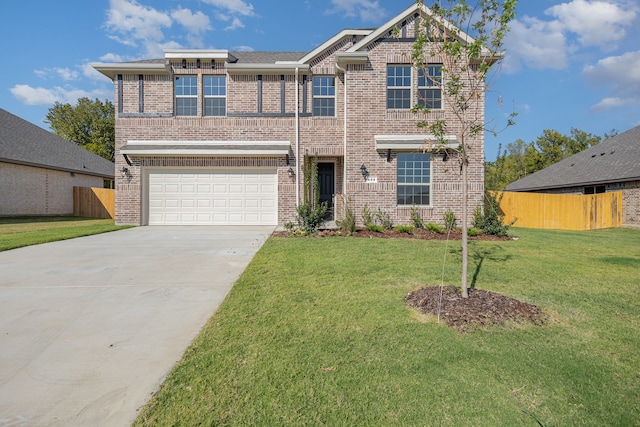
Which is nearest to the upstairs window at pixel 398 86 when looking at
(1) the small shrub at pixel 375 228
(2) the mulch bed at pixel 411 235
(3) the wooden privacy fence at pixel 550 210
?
(1) the small shrub at pixel 375 228

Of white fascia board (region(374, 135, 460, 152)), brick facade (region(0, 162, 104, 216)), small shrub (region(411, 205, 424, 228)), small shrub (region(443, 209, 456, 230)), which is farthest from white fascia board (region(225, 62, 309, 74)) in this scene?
brick facade (region(0, 162, 104, 216))

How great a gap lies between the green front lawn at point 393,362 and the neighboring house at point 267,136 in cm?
722

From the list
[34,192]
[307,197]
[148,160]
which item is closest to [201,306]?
[307,197]

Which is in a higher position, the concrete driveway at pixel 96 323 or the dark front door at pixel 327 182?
the dark front door at pixel 327 182

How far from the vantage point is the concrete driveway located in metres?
2.35

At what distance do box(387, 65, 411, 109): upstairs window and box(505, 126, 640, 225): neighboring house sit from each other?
13136mm

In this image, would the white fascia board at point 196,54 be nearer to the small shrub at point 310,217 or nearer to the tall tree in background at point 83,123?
the small shrub at point 310,217

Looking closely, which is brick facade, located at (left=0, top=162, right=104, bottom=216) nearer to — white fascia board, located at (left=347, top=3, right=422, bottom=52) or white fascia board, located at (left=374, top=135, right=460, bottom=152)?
white fascia board, located at (left=347, top=3, right=422, bottom=52)

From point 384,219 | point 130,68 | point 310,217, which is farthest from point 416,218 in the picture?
point 130,68

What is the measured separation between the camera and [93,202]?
797 inches

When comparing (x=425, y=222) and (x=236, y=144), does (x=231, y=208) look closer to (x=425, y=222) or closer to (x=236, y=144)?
(x=236, y=144)

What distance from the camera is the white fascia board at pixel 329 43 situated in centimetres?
1259

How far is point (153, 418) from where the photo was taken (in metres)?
2.12

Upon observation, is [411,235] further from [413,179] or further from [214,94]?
[214,94]
